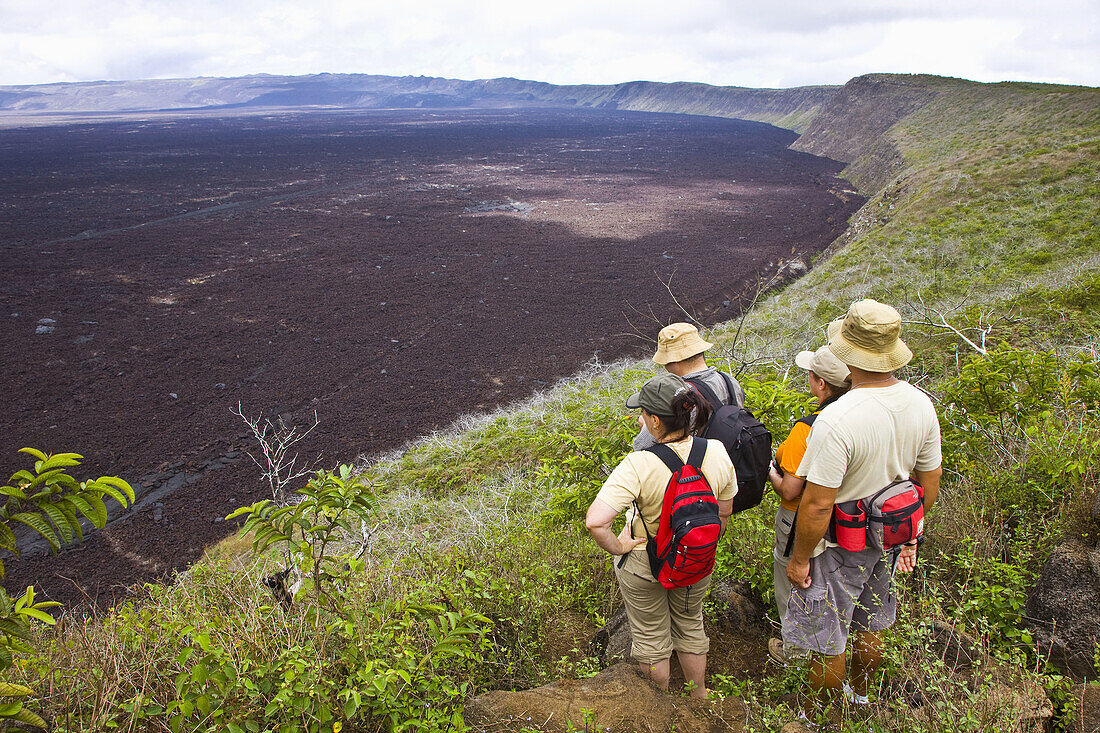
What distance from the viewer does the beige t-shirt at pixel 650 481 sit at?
2139 mm

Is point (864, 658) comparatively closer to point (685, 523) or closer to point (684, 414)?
point (685, 523)

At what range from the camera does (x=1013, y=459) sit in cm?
321

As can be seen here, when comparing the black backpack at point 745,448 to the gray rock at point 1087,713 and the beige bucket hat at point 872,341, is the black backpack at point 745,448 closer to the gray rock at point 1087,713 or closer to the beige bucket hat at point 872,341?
the beige bucket hat at point 872,341

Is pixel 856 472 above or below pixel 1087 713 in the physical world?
above

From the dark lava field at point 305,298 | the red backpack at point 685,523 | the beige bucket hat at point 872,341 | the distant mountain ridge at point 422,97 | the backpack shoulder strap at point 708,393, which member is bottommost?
the dark lava field at point 305,298

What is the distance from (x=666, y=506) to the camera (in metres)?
2.18

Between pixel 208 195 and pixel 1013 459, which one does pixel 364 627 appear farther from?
pixel 208 195

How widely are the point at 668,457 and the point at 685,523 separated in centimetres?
25

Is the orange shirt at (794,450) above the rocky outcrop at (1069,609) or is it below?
above

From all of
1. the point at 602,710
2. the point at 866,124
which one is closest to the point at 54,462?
the point at 602,710

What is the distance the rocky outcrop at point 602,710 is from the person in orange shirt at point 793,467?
0.46 metres

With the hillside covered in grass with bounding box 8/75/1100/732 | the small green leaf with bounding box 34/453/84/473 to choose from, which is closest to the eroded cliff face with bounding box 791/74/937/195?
the hillside covered in grass with bounding box 8/75/1100/732

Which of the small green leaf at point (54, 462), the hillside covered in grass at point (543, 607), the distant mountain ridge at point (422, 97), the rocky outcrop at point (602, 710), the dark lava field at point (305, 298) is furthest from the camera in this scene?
the distant mountain ridge at point (422, 97)

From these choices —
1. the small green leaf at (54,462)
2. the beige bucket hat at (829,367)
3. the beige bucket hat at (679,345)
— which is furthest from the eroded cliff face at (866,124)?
the small green leaf at (54,462)
